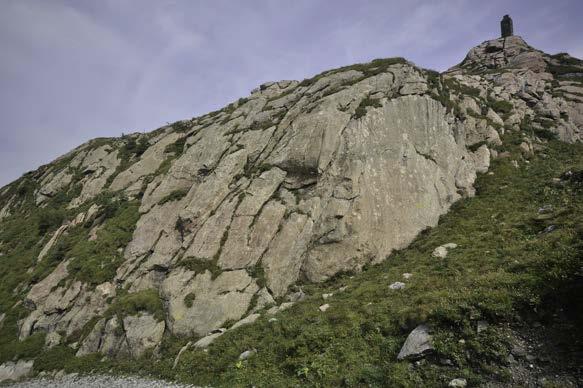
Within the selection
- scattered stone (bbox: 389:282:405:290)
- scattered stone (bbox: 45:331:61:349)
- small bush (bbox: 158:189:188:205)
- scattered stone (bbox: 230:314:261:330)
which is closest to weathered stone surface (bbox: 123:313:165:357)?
scattered stone (bbox: 230:314:261:330)

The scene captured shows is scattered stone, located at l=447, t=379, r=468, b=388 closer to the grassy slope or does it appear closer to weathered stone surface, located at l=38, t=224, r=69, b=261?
the grassy slope

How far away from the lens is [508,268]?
1420 centimetres

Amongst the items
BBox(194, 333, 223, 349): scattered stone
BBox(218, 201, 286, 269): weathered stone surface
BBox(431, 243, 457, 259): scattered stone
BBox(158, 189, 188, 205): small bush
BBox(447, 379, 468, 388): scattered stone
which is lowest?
BBox(194, 333, 223, 349): scattered stone

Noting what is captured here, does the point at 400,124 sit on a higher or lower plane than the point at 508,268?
higher

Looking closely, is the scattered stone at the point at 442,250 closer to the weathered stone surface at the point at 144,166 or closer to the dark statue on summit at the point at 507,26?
the weathered stone surface at the point at 144,166

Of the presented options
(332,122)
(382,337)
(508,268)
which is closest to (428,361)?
(382,337)

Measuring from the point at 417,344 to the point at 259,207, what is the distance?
17685 millimetres

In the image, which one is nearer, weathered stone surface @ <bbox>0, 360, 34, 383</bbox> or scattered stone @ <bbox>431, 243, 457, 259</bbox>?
scattered stone @ <bbox>431, 243, 457, 259</bbox>

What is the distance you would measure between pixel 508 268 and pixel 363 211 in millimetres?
11685

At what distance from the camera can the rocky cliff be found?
23438mm

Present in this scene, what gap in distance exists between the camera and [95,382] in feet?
64.1

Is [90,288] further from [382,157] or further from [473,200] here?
[473,200]

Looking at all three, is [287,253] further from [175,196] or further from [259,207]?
[175,196]

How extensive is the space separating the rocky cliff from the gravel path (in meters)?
2.10
